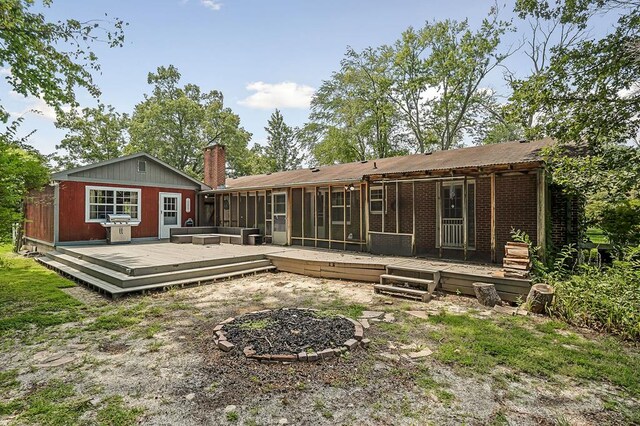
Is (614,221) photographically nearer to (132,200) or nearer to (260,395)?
(260,395)

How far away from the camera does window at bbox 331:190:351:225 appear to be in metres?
11.0

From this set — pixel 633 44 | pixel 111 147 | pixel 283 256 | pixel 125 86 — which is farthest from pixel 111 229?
pixel 111 147

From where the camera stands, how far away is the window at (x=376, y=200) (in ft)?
33.7

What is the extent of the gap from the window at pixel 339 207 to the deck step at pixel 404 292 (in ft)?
13.1

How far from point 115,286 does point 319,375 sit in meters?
5.61

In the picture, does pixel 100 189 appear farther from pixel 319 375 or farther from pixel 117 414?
pixel 319 375

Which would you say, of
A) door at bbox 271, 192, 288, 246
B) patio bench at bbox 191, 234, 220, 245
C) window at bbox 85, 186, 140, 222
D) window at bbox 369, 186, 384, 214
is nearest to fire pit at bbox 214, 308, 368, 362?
window at bbox 369, 186, 384, 214

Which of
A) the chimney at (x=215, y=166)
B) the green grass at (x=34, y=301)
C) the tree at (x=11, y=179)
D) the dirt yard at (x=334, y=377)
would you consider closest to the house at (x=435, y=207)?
the chimney at (x=215, y=166)

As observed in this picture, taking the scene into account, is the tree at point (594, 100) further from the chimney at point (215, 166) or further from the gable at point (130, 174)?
the gable at point (130, 174)

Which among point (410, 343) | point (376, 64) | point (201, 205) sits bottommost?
point (410, 343)

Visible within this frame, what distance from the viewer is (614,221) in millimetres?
8305

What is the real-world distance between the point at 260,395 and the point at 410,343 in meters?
2.15

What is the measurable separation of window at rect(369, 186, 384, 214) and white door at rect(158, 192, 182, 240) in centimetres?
928

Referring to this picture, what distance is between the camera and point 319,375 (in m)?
3.40
